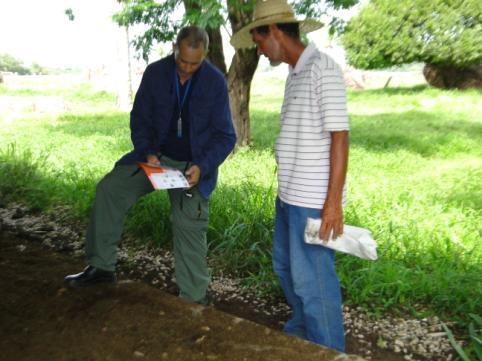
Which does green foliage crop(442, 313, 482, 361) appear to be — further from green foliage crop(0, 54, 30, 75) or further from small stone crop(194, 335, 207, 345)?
green foliage crop(0, 54, 30, 75)

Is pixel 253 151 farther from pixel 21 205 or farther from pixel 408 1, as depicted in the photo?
pixel 408 1

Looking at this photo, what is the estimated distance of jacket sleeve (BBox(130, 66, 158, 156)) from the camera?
2.77 metres

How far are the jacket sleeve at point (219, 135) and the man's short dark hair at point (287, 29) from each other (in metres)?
0.57

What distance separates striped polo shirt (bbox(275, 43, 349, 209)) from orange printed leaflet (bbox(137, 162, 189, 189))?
0.57 metres

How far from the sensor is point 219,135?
2756 mm

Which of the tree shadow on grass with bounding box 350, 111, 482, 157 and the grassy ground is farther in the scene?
the tree shadow on grass with bounding box 350, 111, 482, 157

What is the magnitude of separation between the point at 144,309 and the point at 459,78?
19.6 m

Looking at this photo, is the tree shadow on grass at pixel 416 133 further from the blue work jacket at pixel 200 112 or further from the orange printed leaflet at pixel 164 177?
the orange printed leaflet at pixel 164 177

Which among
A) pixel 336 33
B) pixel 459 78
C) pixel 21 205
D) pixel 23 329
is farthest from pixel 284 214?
pixel 459 78

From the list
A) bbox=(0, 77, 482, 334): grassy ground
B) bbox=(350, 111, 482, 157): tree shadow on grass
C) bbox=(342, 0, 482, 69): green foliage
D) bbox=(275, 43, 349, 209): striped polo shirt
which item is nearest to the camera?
bbox=(275, 43, 349, 209): striped polo shirt

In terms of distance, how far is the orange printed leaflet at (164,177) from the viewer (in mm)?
2465

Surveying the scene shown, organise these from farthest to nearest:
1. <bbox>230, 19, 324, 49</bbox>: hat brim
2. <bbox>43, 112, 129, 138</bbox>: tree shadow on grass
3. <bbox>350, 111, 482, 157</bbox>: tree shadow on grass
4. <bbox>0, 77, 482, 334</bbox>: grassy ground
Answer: <bbox>43, 112, 129, 138</bbox>: tree shadow on grass, <bbox>350, 111, 482, 157</bbox>: tree shadow on grass, <bbox>0, 77, 482, 334</bbox>: grassy ground, <bbox>230, 19, 324, 49</bbox>: hat brim

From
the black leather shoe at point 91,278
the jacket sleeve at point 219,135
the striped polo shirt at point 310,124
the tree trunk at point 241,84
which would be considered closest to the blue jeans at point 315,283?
the striped polo shirt at point 310,124

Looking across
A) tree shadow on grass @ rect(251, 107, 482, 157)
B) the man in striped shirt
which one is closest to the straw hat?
the man in striped shirt
